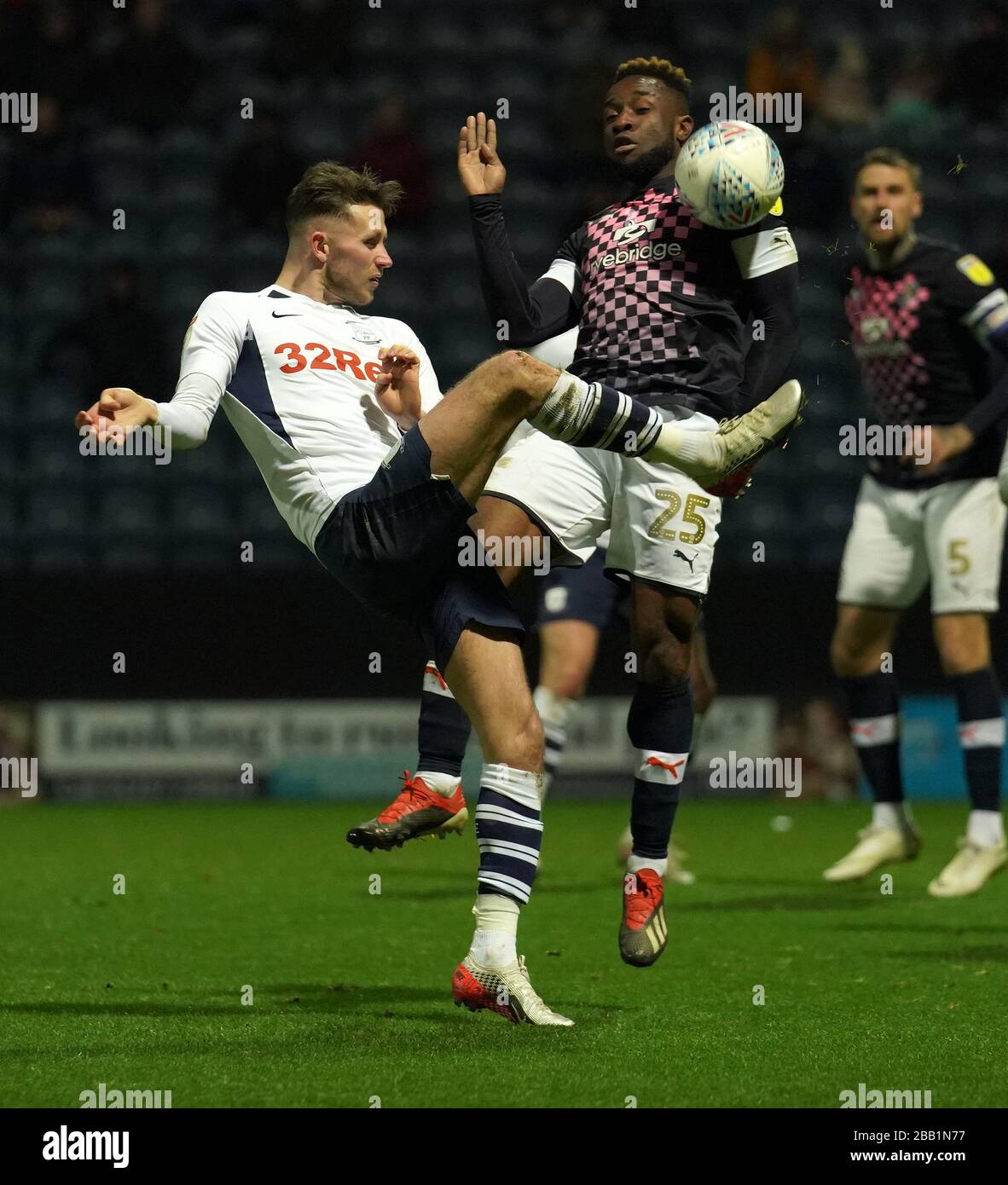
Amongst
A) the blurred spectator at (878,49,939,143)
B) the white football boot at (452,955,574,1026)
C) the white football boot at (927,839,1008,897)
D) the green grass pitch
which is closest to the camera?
the green grass pitch

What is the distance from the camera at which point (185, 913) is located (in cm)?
648

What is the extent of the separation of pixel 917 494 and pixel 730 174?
289 centimetres

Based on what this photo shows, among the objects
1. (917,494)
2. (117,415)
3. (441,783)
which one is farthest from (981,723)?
(117,415)

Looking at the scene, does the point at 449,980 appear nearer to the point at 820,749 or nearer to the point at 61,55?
the point at 820,749

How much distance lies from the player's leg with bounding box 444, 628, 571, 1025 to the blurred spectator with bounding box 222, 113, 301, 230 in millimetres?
9142

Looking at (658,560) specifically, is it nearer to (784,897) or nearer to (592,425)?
(592,425)

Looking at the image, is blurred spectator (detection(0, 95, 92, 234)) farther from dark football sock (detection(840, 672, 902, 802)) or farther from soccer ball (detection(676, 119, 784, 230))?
soccer ball (detection(676, 119, 784, 230))

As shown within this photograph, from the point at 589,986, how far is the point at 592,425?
161 cm

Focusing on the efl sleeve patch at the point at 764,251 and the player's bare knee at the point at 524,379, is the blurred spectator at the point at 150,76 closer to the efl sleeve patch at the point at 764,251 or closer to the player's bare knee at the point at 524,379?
the efl sleeve patch at the point at 764,251

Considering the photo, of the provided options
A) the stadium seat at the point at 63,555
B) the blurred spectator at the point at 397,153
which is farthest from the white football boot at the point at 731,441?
the blurred spectator at the point at 397,153

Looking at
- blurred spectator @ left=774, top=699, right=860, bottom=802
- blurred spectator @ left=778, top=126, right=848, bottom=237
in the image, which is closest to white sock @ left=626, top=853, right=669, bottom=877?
blurred spectator @ left=774, top=699, right=860, bottom=802

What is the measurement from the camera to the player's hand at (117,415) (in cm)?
388

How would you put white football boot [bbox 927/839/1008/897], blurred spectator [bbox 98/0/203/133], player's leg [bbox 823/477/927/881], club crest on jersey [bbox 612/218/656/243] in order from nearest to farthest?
club crest on jersey [bbox 612/218/656/243] < white football boot [bbox 927/839/1008/897] < player's leg [bbox 823/477/927/881] < blurred spectator [bbox 98/0/203/133]

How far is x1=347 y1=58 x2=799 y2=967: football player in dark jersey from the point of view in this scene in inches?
191
